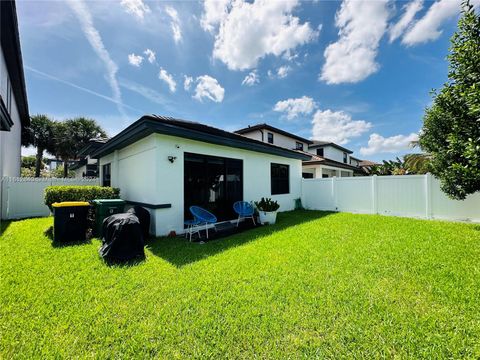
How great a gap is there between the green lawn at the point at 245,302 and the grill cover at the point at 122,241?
0.87 ft

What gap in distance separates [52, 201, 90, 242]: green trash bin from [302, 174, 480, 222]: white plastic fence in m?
10.9

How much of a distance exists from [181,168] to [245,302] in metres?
4.74

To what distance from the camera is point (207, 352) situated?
1961mm

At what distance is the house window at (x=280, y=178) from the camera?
1060 centimetres

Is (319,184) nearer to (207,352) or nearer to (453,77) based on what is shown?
(453,77)

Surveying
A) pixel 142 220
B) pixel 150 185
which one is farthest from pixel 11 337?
pixel 150 185

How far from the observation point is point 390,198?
9.28 m

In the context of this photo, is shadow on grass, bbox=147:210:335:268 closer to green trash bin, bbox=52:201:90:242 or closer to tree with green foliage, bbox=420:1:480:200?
green trash bin, bbox=52:201:90:242

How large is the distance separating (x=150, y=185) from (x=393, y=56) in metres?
11.7

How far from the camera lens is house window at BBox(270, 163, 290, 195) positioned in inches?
417

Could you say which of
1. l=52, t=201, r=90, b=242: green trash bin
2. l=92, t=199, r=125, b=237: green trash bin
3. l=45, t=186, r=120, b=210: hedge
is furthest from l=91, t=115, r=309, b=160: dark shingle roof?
l=52, t=201, r=90, b=242: green trash bin

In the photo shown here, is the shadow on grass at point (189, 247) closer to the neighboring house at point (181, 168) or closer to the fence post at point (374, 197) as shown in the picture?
the neighboring house at point (181, 168)

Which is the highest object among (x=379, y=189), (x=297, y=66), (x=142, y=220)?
(x=297, y=66)

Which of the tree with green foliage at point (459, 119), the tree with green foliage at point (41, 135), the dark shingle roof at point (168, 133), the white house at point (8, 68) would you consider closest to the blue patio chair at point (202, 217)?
the dark shingle roof at point (168, 133)
